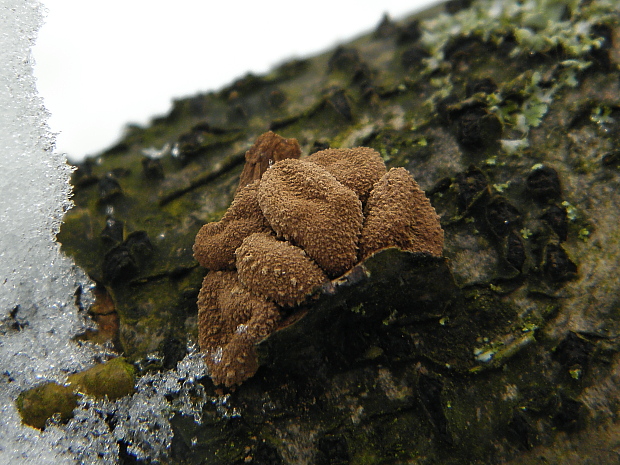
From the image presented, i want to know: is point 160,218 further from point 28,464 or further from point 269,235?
point 28,464

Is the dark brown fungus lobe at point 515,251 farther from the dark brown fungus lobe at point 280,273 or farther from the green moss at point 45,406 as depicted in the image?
the green moss at point 45,406

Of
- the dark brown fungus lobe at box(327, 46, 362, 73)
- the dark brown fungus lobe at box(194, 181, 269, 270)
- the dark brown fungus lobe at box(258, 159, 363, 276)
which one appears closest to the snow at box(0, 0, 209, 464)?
the dark brown fungus lobe at box(194, 181, 269, 270)

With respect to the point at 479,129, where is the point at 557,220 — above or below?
below

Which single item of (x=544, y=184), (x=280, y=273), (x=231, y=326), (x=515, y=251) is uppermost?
(x=280, y=273)

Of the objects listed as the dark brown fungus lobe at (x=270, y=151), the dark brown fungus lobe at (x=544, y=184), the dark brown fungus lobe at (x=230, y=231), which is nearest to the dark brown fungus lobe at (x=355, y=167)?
the dark brown fungus lobe at (x=270, y=151)

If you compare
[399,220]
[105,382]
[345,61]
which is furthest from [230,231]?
[345,61]

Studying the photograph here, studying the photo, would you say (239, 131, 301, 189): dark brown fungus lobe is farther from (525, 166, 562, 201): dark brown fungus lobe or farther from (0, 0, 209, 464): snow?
(525, 166, 562, 201): dark brown fungus lobe

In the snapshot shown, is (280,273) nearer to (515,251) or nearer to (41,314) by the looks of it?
(515,251)
